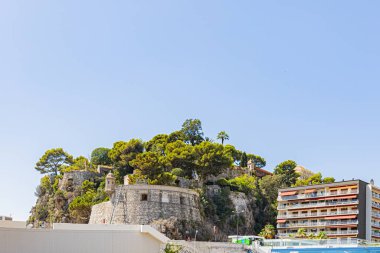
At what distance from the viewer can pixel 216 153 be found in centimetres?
8200

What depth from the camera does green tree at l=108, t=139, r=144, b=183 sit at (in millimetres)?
86500

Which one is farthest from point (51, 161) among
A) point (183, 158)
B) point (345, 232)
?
point (345, 232)

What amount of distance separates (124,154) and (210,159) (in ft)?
50.8

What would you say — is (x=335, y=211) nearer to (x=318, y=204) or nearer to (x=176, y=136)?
(x=318, y=204)

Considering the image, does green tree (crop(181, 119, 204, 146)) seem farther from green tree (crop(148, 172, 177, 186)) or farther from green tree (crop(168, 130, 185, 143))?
green tree (crop(148, 172, 177, 186))

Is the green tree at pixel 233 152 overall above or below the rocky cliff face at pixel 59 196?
above

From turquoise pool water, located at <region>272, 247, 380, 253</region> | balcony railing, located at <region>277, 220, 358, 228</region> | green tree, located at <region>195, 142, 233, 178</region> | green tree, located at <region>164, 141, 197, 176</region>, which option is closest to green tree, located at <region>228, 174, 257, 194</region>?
green tree, located at <region>195, 142, 233, 178</region>

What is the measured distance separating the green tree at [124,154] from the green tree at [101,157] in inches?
314

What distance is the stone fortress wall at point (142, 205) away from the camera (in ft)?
219

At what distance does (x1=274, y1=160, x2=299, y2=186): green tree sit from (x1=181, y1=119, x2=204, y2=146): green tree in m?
16.6

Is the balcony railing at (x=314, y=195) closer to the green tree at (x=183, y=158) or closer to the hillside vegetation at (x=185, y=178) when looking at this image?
the hillside vegetation at (x=185, y=178)

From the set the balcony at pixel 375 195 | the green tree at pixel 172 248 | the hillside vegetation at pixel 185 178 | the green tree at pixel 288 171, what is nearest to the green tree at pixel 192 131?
the hillside vegetation at pixel 185 178

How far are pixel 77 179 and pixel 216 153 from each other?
2325 centimetres

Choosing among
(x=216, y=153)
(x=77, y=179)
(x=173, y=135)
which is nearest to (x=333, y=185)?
(x=216, y=153)
